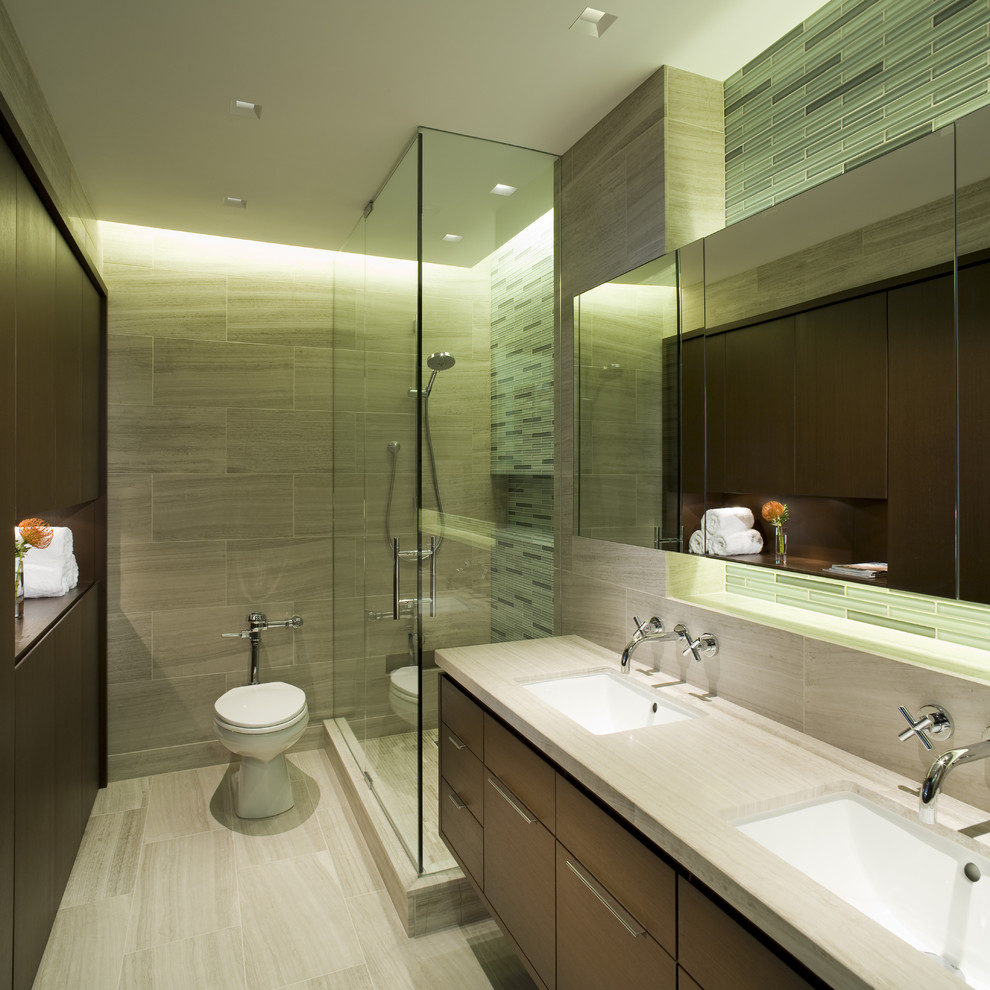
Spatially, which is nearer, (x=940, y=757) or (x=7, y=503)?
(x=940, y=757)

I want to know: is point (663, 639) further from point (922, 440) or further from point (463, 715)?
point (922, 440)

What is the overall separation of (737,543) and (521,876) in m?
0.99

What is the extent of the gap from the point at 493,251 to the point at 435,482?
0.83 m

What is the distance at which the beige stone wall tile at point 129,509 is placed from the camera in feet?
10.9

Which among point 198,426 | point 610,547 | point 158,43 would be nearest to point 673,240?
point 610,547

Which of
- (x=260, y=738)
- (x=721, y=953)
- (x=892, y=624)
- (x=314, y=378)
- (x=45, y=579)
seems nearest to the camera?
(x=721, y=953)

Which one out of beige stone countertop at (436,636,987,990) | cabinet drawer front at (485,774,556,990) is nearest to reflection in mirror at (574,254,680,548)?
beige stone countertop at (436,636,987,990)

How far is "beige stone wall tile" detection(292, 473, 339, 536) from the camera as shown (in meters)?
3.67

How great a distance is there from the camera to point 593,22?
1.79 meters

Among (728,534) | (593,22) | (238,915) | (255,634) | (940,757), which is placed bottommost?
(238,915)

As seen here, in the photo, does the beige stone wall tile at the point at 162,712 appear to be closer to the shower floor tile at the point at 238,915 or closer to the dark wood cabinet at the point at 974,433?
the shower floor tile at the point at 238,915

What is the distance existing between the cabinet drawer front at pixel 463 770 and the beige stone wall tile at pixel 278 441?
190 cm

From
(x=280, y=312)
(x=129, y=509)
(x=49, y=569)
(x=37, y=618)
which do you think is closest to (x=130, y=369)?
(x=129, y=509)

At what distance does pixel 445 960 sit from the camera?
Answer: 2.13 meters
